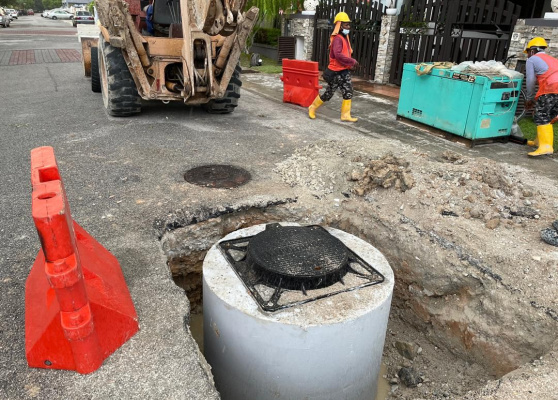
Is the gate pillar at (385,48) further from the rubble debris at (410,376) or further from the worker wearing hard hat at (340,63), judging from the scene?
the rubble debris at (410,376)

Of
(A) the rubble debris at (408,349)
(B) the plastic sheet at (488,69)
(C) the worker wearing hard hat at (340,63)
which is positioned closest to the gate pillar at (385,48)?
(C) the worker wearing hard hat at (340,63)

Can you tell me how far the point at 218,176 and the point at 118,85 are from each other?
10.5 feet

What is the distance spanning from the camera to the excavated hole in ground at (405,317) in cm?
337

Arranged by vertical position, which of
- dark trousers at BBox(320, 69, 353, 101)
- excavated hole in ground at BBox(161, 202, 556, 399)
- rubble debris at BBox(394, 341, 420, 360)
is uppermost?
dark trousers at BBox(320, 69, 353, 101)

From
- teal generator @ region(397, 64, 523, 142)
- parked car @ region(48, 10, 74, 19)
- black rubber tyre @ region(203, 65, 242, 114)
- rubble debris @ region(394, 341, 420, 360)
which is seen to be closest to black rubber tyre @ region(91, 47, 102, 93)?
black rubber tyre @ region(203, 65, 242, 114)

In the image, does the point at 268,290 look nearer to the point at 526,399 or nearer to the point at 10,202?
the point at 526,399

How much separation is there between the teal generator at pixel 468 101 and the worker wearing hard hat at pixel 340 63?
1139 mm

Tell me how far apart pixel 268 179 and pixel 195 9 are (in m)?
2.92

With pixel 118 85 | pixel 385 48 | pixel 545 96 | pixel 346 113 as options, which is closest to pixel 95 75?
pixel 118 85

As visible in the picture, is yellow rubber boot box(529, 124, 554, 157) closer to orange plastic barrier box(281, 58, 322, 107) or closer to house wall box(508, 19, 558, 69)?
house wall box(508, 19, 558, 69)

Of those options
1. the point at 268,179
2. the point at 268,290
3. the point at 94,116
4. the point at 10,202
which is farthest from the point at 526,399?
the point at 94,116

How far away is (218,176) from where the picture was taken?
187 inches

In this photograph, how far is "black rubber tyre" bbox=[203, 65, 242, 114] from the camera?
755 centimetres

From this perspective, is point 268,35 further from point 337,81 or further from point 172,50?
point 172,50
